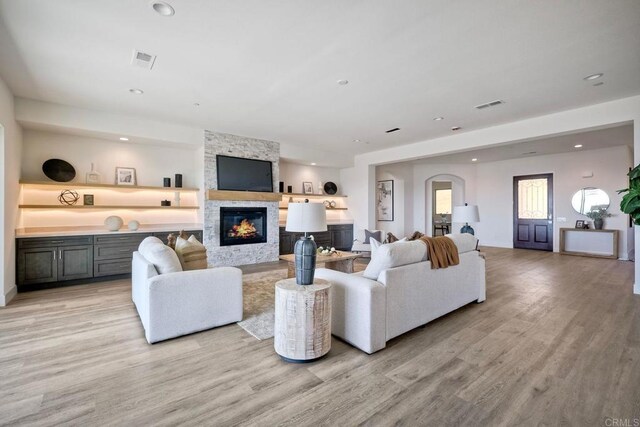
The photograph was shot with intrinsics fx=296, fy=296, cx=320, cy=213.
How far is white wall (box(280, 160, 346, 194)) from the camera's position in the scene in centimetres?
810

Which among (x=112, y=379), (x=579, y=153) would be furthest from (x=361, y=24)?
(x=579, y=153)

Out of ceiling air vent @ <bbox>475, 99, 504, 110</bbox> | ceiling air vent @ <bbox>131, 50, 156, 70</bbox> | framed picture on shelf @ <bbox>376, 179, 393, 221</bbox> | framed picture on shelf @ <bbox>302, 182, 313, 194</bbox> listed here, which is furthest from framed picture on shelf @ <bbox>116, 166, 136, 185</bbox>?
framed picture on shelf @ <bbox>376, 179, 393, 221</bbox>

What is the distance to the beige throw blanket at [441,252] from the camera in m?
3.09

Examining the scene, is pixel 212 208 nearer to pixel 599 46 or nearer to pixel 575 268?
pixel 599 46

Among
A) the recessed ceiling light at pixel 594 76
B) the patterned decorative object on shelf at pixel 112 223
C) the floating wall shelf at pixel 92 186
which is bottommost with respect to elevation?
the patterned decorative object on shelf at pixel 112 223

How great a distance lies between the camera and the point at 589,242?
7832 mm

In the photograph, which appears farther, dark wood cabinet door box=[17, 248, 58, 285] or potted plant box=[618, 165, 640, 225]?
dark wood cabinet door box=[17, 248, 58, 285]

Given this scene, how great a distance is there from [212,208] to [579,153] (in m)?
9.53

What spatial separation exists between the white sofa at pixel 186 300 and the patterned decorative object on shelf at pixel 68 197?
330cm

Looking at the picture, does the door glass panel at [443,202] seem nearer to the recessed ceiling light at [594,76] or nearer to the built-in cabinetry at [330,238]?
the built-in cabinetry at [330,238]

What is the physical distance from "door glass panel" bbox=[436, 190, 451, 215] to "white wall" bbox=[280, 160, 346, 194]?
5.65 metres

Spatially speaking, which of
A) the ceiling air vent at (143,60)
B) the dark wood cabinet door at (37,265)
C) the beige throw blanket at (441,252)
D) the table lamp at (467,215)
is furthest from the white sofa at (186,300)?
the table lamp at (467,215)

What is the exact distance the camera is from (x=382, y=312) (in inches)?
101

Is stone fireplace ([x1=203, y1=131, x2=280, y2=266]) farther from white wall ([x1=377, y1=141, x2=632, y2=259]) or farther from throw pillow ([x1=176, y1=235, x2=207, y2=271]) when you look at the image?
white wall ([x1=377, y1=141, x2=632, y2=259])
